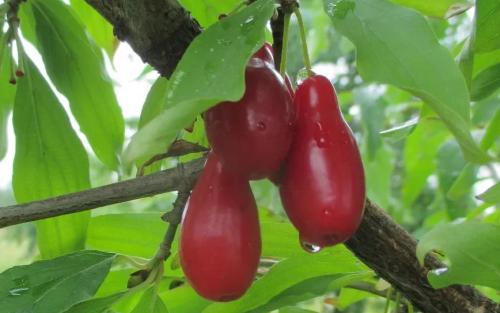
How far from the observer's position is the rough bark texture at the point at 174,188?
0.68 meters

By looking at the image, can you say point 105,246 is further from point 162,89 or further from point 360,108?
point 360,108

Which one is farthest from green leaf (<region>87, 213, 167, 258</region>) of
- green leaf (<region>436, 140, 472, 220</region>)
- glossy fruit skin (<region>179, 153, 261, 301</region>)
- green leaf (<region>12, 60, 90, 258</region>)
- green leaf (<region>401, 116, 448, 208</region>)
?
green leaf (<region>401, 116, 448, 208</region>)

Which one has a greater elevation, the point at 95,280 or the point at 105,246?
the point at 95,280

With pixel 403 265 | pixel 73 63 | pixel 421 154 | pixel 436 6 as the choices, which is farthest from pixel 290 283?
pixel 421 154

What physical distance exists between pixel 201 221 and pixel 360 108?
1375 millimetres

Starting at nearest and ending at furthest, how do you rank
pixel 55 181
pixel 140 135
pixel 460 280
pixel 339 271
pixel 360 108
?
pixel 140 135 < pixel 460 280 < pixel 339 271 < pixel 55 181 < pixel 360 108

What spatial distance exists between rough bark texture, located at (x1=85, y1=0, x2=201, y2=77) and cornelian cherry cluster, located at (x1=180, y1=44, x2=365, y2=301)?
15 cm

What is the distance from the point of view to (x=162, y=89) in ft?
3.05

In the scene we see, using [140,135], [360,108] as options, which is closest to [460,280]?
[140,135]

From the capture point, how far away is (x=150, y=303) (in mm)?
771

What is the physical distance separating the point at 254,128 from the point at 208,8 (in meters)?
0.45

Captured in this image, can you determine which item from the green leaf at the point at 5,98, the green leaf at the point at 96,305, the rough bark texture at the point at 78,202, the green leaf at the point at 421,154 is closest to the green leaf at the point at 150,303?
the green leaf at the point at 96,305

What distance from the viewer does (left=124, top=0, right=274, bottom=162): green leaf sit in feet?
1.69

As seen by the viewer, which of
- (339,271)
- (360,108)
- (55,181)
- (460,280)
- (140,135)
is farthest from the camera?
(360,108)
